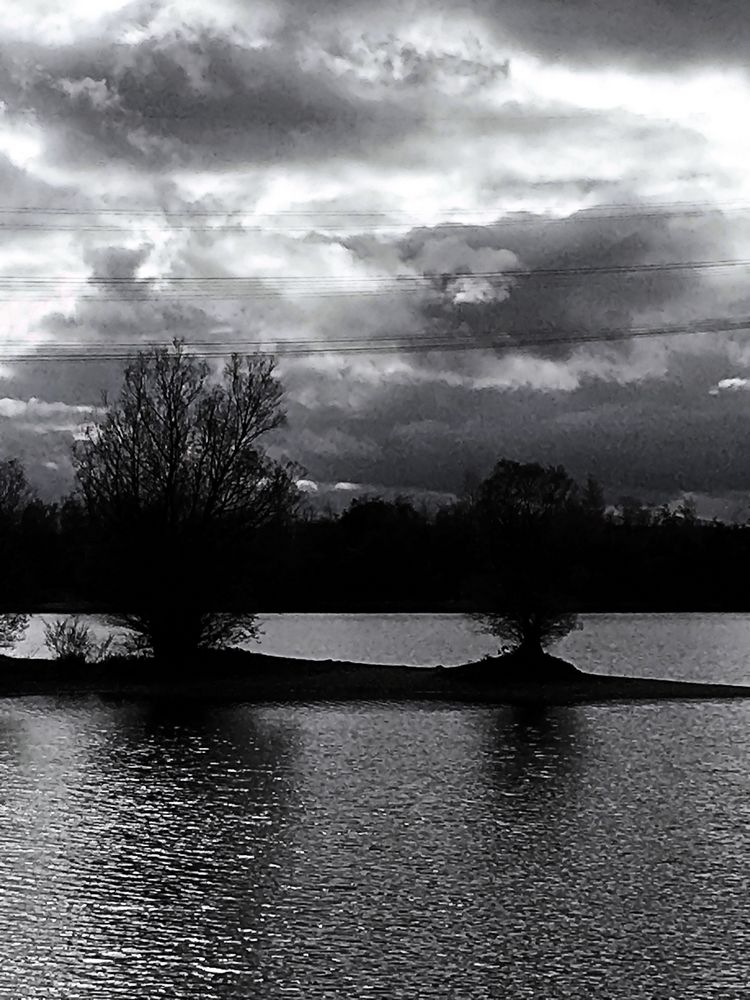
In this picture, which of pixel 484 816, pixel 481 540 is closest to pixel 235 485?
pixel 481 540

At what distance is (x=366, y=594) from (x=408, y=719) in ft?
261

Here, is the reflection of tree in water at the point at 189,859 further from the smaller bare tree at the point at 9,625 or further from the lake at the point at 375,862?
the smaller bare tree at the point at 9,625

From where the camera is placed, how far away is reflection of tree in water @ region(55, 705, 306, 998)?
1001 cm

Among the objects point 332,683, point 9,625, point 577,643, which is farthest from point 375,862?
point 577,643

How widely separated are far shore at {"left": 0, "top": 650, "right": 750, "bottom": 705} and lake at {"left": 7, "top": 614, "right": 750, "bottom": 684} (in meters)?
3.43

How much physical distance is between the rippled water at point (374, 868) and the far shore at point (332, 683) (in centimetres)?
1127

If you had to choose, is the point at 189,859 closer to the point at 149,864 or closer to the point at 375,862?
the point at 149,864

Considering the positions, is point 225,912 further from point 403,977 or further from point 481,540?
point 481,540

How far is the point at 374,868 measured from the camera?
13258 mm

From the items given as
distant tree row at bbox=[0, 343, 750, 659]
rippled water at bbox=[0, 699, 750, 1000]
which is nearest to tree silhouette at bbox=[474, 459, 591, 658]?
distant tree row at bbox=[0, 343, 750, 659]

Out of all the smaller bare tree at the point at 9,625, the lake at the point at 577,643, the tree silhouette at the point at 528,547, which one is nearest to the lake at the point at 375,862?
the tree silhouette at the point at 528,547

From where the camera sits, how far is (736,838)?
1473 cm

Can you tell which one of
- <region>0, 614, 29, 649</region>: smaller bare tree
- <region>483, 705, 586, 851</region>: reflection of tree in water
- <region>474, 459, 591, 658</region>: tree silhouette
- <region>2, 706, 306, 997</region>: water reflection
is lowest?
<region>2, 706, 306, 997</region>: water reflection

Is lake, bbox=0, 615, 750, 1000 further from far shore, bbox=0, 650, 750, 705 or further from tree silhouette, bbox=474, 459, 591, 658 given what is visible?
tree silhouette, bbox=474, 459, 591, 658
